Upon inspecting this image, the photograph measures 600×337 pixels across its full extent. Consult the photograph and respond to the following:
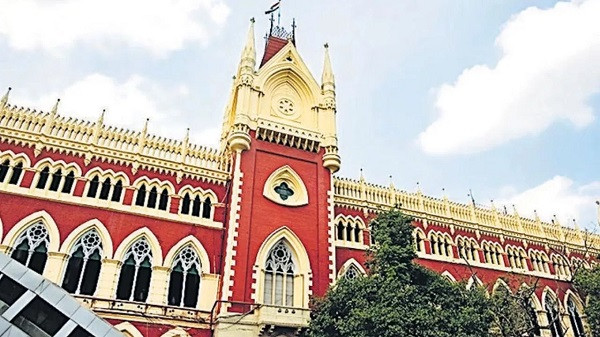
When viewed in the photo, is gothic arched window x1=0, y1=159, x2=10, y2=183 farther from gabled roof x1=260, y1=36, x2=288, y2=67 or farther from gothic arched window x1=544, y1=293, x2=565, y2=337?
gothic arched window x1=544, y1=293, x2=565, y2=337

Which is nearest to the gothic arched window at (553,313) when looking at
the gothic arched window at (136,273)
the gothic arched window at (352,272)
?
the gothic arched window at (352,272)

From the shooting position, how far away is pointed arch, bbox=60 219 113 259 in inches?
656

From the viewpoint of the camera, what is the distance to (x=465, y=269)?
80.0 ft

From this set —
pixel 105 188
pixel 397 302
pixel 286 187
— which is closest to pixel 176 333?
pixel 105 188

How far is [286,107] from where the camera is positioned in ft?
79.4

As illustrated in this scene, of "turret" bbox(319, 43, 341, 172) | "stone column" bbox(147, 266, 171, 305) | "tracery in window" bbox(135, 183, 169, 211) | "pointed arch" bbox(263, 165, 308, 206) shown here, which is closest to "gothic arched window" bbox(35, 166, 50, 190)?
"tracery in window" bbox(135, 183, 169, 211)

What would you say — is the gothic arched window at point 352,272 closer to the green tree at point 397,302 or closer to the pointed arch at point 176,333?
the green tree at point 397,302

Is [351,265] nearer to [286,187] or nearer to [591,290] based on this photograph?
[286,187]

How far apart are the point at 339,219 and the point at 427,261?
5.63m

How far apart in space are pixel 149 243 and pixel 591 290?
80.3 ft

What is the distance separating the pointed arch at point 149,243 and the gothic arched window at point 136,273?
16cm

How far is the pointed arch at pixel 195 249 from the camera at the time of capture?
59.5 feet

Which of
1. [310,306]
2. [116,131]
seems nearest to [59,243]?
[116,131]

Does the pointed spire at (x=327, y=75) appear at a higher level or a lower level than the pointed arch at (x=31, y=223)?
higher
